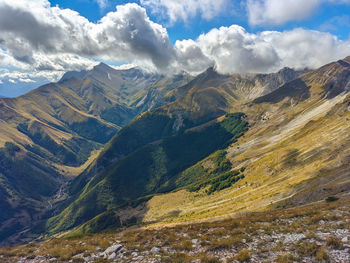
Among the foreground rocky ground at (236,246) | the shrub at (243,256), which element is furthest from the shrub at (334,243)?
the shrub at (243,256)

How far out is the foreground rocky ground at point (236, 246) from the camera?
72.2 ft

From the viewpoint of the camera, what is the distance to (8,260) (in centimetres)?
3012

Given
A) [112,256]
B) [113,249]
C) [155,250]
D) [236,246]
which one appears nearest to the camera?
[236,246]

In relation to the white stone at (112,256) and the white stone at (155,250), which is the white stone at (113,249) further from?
the white stone at (155,250)

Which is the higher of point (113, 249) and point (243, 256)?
point (113, 249)

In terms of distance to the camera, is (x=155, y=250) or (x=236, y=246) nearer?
(x=236, y=246)

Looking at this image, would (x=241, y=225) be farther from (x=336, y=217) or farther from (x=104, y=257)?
(x=104, y=257)

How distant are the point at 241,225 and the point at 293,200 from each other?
54.7 meters

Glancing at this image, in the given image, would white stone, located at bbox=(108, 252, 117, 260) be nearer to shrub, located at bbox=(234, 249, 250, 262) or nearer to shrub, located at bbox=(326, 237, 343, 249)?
shrub, located at bbox=(234, 249, 250, 262)

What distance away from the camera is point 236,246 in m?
25.7

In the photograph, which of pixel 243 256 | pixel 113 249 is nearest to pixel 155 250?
pixel 113 249

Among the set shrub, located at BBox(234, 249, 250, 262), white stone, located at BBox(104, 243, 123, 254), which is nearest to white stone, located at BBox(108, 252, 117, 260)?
white stone, located at BBox(104, 243, 123, 254)

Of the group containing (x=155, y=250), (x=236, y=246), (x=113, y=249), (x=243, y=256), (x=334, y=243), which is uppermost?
(x=113, y=249)

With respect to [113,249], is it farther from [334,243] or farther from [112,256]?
[334,243]
